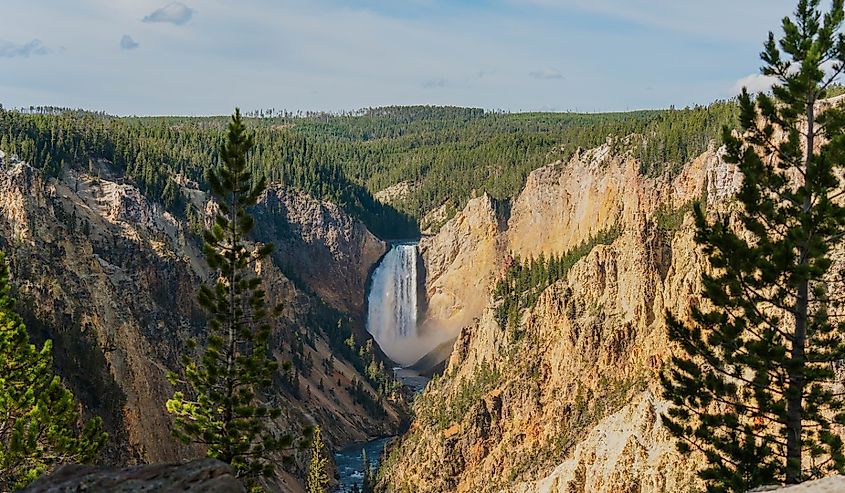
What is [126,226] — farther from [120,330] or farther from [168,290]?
[120,330]

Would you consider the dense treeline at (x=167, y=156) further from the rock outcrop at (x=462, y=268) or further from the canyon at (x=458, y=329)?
the rock outcrop at (x=462, y=268)

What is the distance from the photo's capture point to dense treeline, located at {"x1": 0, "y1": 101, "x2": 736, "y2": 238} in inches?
3282

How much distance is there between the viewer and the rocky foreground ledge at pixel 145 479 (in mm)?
12203

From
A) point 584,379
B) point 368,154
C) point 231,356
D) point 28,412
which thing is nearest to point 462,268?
point 584,379

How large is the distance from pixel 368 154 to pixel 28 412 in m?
173

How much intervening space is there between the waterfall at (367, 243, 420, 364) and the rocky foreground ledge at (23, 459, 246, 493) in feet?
351

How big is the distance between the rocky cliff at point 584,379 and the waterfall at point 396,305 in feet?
113

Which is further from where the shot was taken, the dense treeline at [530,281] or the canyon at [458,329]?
the dense treeline at [530,281]

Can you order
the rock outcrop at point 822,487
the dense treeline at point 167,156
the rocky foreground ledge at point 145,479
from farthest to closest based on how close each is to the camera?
the dense treeline at point 167,156, the rocky foreground ledge at point 145,479, the rock outcrop at point 822,487

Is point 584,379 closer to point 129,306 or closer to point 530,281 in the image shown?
point 530,281

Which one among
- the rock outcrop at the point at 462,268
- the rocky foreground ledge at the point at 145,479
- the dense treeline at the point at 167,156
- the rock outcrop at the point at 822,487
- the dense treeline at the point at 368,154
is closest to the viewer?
the rock outcrop at the point at 822,487

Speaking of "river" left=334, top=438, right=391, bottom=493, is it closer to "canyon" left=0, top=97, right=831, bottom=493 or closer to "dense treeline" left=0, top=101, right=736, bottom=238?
"canyon" left=0, top=97, right=831, bottom=493

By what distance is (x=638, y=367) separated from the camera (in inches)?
1956

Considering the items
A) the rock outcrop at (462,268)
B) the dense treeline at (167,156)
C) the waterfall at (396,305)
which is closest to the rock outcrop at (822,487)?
the dense treeline at (167,156)
